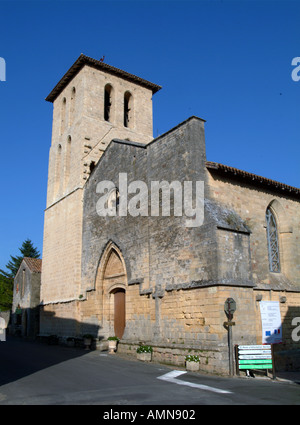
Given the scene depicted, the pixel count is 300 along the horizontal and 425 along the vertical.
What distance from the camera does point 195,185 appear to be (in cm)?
1216

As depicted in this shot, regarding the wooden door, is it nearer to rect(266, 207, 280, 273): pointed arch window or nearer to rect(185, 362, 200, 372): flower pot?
rect(185, 362, 200, 372): flower pot

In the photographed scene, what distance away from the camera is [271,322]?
12.1 meters

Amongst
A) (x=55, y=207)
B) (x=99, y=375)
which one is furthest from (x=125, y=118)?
(x=99, y=375)

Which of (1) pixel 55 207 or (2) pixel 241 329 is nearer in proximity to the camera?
(2) pixel 241 329

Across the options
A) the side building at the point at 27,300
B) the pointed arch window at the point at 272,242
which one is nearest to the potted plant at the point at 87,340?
the pointed arch window at the point at 272,242

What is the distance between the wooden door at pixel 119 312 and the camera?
15.8 m

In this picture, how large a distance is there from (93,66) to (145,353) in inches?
660

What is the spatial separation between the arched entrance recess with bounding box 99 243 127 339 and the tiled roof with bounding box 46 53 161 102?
11.6 metres

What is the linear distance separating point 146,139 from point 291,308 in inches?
558

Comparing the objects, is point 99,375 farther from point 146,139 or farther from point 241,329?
point 146,139

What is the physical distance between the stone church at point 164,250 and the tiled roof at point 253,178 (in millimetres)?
47

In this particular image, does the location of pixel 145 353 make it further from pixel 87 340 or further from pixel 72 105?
pixel 72 105

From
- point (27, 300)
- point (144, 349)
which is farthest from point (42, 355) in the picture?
point (27, 300)

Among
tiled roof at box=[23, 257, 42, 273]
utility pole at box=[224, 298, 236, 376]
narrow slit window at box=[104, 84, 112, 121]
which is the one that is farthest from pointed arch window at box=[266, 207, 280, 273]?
tiled roof at box=[23, 257, 42, 273]
